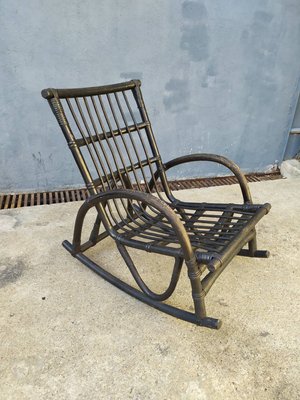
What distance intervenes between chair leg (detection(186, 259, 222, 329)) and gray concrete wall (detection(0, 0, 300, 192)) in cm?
157

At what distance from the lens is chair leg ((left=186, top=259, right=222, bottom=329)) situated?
1.16 meters

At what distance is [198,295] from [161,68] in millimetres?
→ 1729

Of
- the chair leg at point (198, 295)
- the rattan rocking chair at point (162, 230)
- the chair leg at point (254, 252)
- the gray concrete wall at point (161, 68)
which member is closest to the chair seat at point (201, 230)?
the rattan rocking chair at point (162, 230)

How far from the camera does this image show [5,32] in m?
1.97

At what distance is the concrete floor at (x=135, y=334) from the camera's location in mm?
1109

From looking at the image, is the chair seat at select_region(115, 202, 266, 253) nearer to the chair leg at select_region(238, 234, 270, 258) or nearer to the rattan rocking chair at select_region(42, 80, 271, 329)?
the rattan rocking chair at select_region(42, 80, 271, 329)

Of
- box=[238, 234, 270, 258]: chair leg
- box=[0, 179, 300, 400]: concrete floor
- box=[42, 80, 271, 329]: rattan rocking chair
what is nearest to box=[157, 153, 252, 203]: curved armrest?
box=[42, 80, 271, 329]: rattan rocking chair

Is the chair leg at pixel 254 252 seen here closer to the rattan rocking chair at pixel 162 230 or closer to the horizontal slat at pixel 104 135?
the rattan rocking chair at pixel 162 230

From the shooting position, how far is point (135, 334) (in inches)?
51.1

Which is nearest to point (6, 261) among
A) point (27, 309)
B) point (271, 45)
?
point (27, 309)

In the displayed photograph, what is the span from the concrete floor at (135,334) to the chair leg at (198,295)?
10cm

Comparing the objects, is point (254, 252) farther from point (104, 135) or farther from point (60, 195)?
point (60, 195)

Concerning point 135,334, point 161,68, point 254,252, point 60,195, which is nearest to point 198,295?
point 135,334

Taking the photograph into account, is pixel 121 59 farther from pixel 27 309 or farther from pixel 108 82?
pixel 27 309
